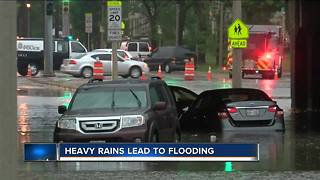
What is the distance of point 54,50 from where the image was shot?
43.2 meters

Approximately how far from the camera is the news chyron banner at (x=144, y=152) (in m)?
8.50

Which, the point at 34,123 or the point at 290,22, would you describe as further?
the point at 290,22

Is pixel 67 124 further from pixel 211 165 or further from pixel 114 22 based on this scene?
pixel 114 22

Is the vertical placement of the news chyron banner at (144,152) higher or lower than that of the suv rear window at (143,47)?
lower

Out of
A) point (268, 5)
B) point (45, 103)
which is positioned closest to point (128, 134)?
point (45, 103)

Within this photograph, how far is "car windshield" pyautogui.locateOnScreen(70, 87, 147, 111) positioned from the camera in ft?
43.6

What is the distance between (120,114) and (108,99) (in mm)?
941

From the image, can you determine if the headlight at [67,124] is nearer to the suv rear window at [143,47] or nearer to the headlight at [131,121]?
the headlight at [131,121]

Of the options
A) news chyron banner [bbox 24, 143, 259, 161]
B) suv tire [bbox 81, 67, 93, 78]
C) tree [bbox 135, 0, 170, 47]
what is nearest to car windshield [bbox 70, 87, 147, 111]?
news chyron banner [bbox 24, 143, 259, 161]

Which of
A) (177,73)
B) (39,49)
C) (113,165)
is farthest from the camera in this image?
(177,73)

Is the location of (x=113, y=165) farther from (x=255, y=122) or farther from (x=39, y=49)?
(x=39, y=49)

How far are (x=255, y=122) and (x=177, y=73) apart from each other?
32.9 meters

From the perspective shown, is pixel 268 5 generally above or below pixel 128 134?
above

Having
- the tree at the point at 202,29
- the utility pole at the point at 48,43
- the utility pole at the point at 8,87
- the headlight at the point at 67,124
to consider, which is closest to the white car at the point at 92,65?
the utility pole at the point at 48,43
